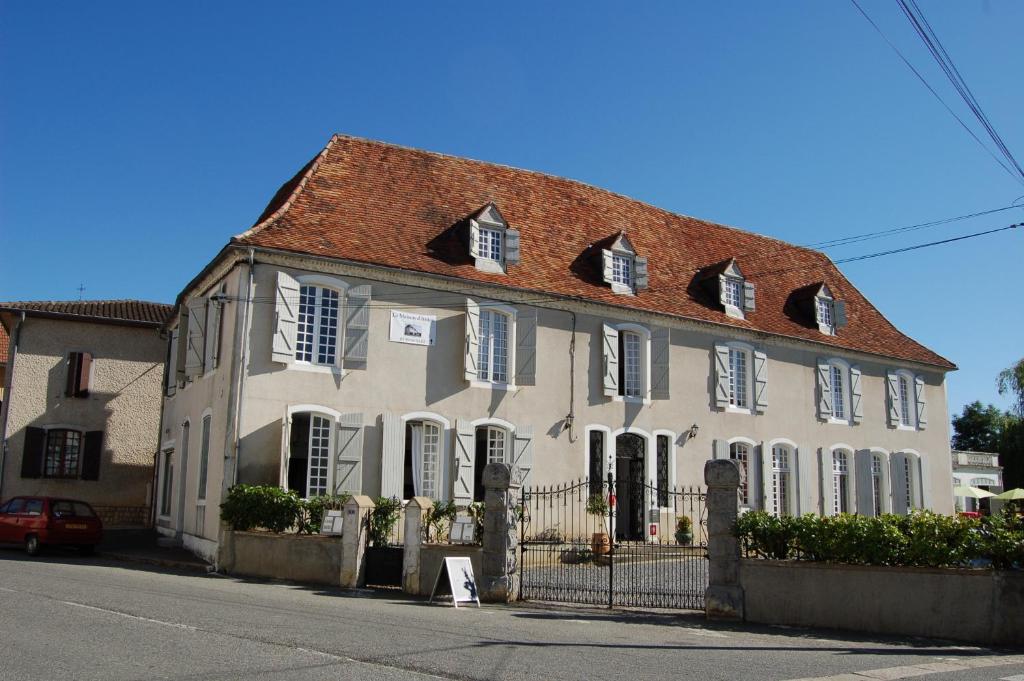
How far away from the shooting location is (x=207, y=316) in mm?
19844

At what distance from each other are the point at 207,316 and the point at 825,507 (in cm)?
1772

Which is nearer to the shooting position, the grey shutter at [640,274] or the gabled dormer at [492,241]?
the gabled dormer at [492,241]

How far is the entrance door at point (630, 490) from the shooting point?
22328 millimetres

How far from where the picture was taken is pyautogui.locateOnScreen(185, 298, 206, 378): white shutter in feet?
65.4

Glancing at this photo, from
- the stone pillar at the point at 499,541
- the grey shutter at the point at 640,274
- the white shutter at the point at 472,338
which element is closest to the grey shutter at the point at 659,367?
the grey shutter at the point at 640,274

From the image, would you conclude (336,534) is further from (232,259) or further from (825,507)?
(825,507)

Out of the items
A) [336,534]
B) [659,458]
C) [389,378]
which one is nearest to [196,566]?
[336,534]

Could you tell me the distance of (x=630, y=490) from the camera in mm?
22828

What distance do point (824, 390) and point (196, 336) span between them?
17.6 metres

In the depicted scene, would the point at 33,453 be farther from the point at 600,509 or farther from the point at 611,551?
the point at 611,551

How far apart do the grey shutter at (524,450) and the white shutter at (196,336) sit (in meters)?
7.31

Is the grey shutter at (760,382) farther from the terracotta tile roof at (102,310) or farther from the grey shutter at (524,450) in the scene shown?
the terracotta tile roof at (102,310)

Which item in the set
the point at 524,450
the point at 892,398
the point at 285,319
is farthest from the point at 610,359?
the point at 892,398

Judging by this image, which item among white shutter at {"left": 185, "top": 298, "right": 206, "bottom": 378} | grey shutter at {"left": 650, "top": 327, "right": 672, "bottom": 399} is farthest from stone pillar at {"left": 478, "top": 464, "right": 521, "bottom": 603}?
grey shutter at {"left": 650, "top": 327, "right": 672, "bottom": 399}
